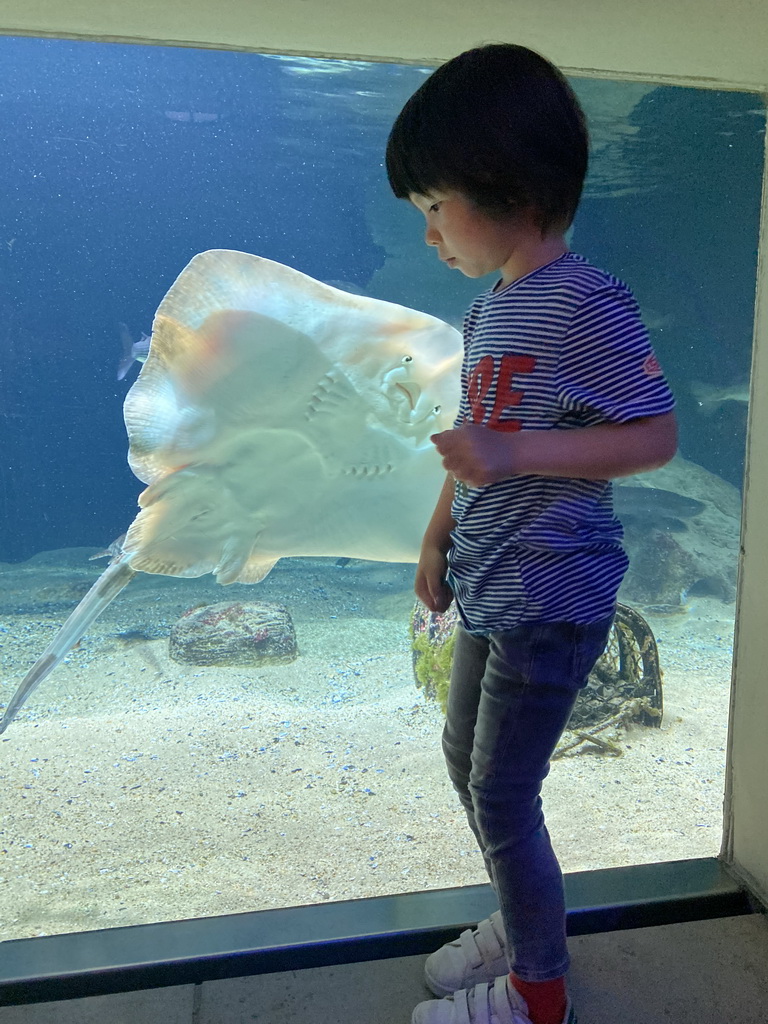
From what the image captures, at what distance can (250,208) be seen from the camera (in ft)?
23.2

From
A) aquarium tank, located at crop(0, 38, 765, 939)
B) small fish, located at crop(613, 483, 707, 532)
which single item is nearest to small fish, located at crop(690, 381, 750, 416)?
aquarium tank, located at crop(0, 38, 765, 939)

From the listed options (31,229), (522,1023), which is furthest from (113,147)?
(522,1023)

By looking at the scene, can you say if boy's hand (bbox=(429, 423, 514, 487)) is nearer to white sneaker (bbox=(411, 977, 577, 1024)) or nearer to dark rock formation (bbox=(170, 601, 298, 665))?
white sneaker (bbox=(411, 977, 577, 1024))

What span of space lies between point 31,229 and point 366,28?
5557 mm

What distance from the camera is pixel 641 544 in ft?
16.4

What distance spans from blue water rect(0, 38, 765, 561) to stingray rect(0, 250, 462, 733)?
1140 mm

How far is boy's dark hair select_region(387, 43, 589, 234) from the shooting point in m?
0.80


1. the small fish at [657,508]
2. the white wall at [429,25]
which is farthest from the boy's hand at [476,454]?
the small fish at [657,508]

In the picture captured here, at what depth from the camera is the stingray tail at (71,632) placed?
1.35 meters

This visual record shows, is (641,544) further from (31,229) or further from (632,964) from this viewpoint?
(31,229)

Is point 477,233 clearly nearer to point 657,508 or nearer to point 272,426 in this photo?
point 272,426

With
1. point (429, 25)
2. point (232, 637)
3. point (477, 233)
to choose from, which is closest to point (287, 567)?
point (232, 637)

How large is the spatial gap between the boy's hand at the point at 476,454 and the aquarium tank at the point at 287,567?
79cm

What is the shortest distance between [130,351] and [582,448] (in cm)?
321
